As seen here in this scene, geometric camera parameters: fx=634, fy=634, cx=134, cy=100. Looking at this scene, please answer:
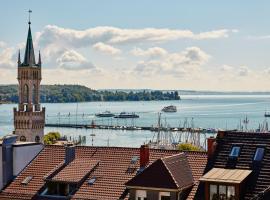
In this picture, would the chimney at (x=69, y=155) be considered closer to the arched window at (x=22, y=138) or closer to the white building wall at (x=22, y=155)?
Result: the white building wall at (x=22, y=155)

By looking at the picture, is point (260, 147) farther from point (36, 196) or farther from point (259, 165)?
point (36, 196)

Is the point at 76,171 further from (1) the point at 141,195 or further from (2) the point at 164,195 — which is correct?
(2) the point at 164,195

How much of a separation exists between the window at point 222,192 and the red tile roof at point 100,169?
11.0ft

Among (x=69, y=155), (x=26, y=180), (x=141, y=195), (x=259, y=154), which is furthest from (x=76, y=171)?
(x=259, y=154)

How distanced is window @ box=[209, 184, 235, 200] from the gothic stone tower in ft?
205

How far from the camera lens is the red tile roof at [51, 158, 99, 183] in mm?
37188

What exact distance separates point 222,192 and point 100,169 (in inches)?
367

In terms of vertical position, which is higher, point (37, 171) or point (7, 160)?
point (7, 160)

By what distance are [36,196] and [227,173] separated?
11837 millimetres

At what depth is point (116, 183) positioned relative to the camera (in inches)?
1420

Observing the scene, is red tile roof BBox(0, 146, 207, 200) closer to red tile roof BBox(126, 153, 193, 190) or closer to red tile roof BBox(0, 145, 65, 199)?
red tile roof BBox(0, 145, 65, 199)

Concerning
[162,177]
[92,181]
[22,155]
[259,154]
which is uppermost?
[259,154]

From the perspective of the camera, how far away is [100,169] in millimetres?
37875

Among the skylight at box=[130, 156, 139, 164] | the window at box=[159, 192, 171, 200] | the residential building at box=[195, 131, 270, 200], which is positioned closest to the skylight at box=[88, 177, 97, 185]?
the skylight at box=[130, 156, 139, 164]
